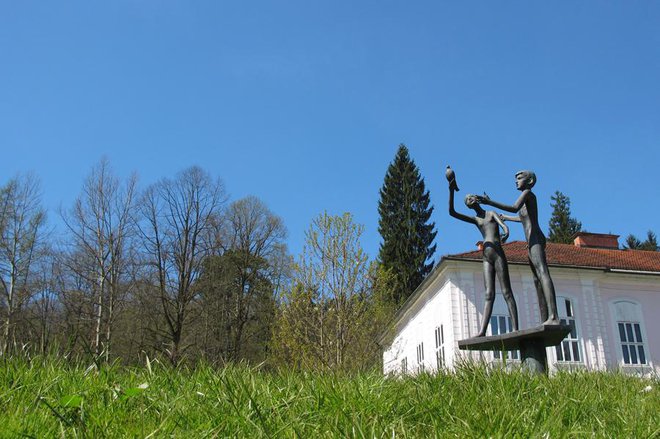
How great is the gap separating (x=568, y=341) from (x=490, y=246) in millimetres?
16680

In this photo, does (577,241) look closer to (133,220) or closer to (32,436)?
(133,220)

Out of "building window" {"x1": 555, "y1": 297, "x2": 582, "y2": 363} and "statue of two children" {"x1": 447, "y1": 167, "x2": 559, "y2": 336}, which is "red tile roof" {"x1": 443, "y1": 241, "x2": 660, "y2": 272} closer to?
"building window" {"x1": 555, "y1": 297, "x2": 582, "y2": 363}

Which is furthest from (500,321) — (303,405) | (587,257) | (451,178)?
(303,405)

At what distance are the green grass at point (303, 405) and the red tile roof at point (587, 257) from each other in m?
19.0

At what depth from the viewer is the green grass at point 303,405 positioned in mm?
2961

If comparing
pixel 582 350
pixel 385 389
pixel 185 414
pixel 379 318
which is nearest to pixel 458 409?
pixel 385 389

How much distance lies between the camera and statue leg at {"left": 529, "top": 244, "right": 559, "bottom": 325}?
8281mm

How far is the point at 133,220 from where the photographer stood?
94.8ft

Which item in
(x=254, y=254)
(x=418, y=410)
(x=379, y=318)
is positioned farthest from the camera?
(x=254, y=254)

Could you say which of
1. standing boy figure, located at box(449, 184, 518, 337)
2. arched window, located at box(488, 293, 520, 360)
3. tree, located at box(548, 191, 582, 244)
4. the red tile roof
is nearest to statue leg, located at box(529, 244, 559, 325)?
standing boy figure, located at box(449, 184, 518, 337)

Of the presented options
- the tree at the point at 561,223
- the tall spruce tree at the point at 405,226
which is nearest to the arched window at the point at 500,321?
the tall spruce tree at the point at 405,226

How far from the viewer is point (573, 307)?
24.2m

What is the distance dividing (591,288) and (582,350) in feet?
9.60

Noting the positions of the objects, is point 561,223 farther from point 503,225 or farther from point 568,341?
point 503,225
